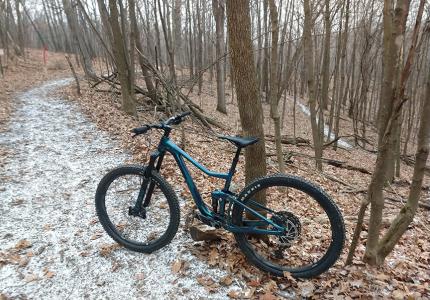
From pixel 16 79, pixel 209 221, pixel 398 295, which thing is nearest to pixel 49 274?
pixel 209 221

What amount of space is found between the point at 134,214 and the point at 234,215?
44.8 inches

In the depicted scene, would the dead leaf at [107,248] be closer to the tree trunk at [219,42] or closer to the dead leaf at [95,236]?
the dead leaf at [95,236]

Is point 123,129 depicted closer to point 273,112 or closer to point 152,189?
point 273,112

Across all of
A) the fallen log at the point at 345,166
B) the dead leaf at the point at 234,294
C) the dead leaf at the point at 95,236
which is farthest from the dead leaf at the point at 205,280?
the fallen log at the point at 345,166

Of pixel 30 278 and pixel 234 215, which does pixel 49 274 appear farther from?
pixel 234 215

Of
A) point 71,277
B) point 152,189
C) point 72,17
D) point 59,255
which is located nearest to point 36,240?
point 59,255

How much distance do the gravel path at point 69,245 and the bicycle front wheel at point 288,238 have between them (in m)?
0.46

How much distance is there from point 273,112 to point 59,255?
12.7 feet

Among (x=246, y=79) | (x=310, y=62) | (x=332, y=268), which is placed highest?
(x=246, y=79)

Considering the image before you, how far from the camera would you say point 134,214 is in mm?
3506

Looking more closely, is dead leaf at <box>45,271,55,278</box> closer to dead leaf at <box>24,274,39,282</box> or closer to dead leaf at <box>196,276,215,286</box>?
dead leaf at <box>24,274,39,282</box>

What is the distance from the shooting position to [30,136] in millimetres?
7988

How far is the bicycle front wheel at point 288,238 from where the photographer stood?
2730mm

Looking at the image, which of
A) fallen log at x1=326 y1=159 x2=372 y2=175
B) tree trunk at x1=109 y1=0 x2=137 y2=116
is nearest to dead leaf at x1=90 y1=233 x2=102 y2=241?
tree trunk at x1=109 y1=0 x2=137 y2=116
